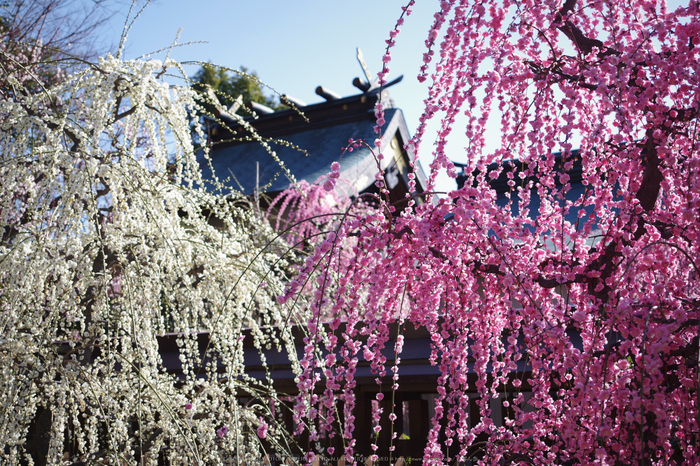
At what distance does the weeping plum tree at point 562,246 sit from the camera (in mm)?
1582

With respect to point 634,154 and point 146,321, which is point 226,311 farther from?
point 634,154

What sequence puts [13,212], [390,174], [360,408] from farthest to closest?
1. [390,174]
2. [13,212]
3. [360,408]

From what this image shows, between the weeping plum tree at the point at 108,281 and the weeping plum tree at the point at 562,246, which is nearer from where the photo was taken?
the weeping plum tree at the point at 562,246

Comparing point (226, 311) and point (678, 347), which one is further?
point (226, 311)

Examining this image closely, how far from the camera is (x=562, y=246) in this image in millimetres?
1714

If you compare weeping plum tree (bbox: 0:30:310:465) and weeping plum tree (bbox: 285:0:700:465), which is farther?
weeping plum tree (bbox: 0:30:310:465)

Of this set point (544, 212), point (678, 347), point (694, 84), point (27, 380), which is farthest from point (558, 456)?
point (27, 380)

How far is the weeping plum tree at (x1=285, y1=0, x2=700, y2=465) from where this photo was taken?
1.58 m

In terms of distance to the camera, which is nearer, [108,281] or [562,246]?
[562,246]

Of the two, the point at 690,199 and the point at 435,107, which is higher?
the point at 435,107

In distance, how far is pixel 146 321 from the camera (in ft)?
7.07

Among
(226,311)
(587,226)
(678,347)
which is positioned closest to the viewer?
(678,347)

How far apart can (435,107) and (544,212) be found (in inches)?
22.3

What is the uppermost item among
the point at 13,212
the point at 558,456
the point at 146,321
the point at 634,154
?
the point at 13,212
